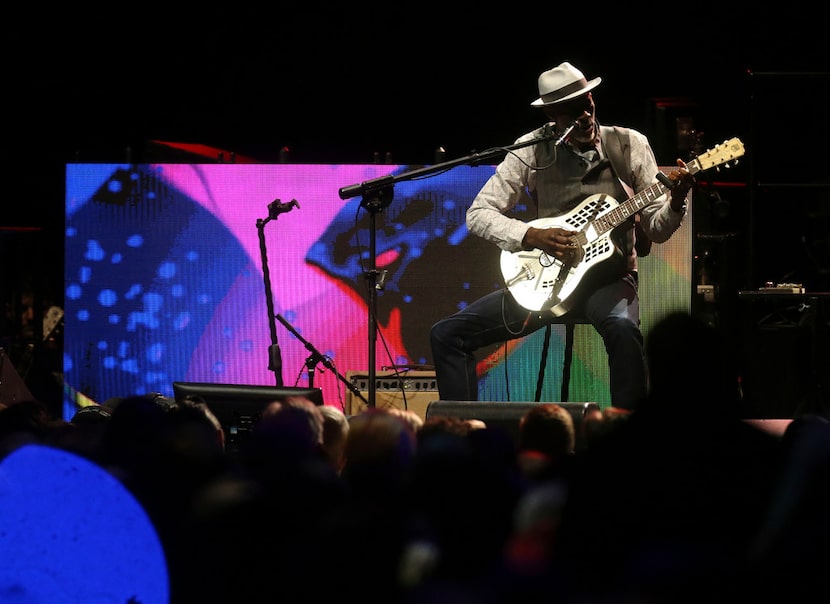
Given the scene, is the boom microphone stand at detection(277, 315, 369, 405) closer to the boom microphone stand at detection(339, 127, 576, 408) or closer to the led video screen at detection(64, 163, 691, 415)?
the led video screen at detection(64, 163, 691, 415)

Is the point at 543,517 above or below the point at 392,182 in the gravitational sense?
below

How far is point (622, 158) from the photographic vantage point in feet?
17.7

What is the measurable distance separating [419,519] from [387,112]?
21.7 ft

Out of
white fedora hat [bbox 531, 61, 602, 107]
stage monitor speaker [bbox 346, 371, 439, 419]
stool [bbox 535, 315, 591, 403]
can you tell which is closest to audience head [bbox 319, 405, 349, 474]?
stool [bbox 535, 315, 591, 403]

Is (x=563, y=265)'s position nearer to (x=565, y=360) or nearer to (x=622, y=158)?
(x=622, y=158)

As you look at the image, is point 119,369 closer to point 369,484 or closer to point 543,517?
point 369,484

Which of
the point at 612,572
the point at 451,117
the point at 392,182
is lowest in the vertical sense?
the point at 612,572

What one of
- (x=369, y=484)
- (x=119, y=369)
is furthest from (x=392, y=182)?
(x=369, y=484)

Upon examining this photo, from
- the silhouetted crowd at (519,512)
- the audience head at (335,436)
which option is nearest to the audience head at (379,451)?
the silhouetted crowd at (519,512)

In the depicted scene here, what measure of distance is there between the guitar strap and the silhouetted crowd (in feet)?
9.34

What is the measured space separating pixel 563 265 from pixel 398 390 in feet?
5.06

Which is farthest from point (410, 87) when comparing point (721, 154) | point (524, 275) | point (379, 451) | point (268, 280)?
point (379, 451)

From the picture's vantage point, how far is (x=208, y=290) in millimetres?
6793

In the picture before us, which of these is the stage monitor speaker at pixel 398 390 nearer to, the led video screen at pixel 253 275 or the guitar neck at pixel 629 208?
the led video screen at pixel 253 275
